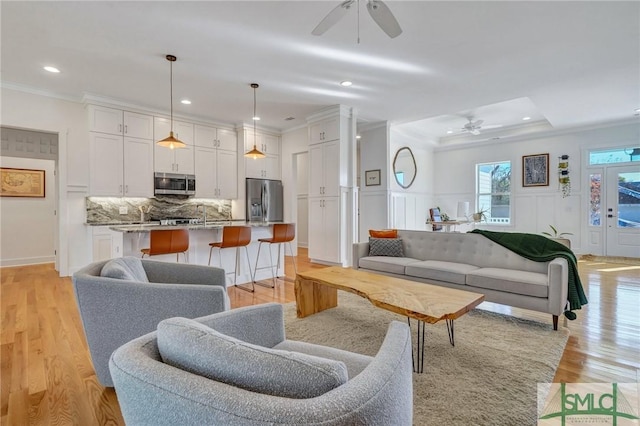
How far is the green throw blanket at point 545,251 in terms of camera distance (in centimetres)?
280

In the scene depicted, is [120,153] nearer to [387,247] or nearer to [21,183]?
[21,183]

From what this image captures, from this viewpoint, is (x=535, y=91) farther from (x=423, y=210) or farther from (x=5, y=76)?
(x=5, y=76)

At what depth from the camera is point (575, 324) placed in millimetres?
2857

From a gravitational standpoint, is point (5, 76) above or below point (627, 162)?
above

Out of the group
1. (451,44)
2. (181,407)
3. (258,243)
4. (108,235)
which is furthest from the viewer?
(108,235)

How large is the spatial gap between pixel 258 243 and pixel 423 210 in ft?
17.9

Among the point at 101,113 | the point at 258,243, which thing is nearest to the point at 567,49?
the point at 258,243

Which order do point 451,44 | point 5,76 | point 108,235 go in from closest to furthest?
point 451,44 < point 5,76 < point 108,235

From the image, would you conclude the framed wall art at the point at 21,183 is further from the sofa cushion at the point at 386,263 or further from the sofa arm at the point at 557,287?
the sofa arm at the point at 557,287

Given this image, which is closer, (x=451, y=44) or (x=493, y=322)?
(x=493, y=322)

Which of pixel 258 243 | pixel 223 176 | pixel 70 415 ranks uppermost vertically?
pixel 223 176

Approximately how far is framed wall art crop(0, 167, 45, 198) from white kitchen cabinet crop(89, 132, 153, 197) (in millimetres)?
2240

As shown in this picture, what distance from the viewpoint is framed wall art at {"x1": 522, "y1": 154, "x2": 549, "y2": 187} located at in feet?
23.4

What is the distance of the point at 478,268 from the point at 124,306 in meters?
3.32
